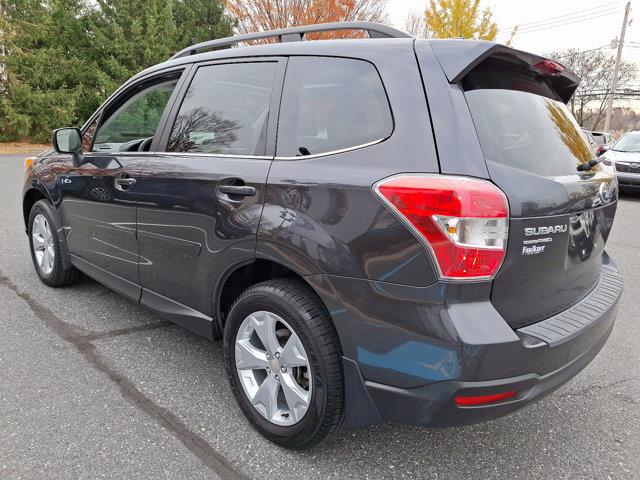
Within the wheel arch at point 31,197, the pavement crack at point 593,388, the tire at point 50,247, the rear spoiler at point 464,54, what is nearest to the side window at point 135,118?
the tire at point 50,247

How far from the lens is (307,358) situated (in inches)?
82.3

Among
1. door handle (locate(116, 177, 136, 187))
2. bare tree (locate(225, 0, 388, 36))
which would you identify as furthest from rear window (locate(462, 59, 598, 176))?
bare tree (locate(225, 0, 388, 36))

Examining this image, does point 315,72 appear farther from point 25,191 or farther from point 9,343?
point 25,191

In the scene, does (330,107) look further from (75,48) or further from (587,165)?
(75,48)

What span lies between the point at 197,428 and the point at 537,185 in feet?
6.24

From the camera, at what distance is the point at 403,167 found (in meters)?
1.83

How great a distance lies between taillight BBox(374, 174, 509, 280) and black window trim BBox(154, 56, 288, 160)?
825 mm

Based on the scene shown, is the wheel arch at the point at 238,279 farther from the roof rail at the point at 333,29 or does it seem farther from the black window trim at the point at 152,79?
the roof rail at the point at 333,29

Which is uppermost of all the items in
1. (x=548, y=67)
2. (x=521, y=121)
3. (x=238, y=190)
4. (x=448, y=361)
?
(x=548, y=67)

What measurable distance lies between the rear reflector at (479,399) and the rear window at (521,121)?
33.9 inches

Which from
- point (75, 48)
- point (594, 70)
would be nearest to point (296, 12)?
point (75, 48)

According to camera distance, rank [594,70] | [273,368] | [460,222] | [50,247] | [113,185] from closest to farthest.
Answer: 1. [460,222]
2. [273,368]
3. [113,185]
4. [50,247]
5. [594,70]

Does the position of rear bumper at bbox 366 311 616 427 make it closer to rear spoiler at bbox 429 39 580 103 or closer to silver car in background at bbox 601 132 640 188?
rear spoiler at bbox 429 39 580 103

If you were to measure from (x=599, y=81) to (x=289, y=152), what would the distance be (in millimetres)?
45829
